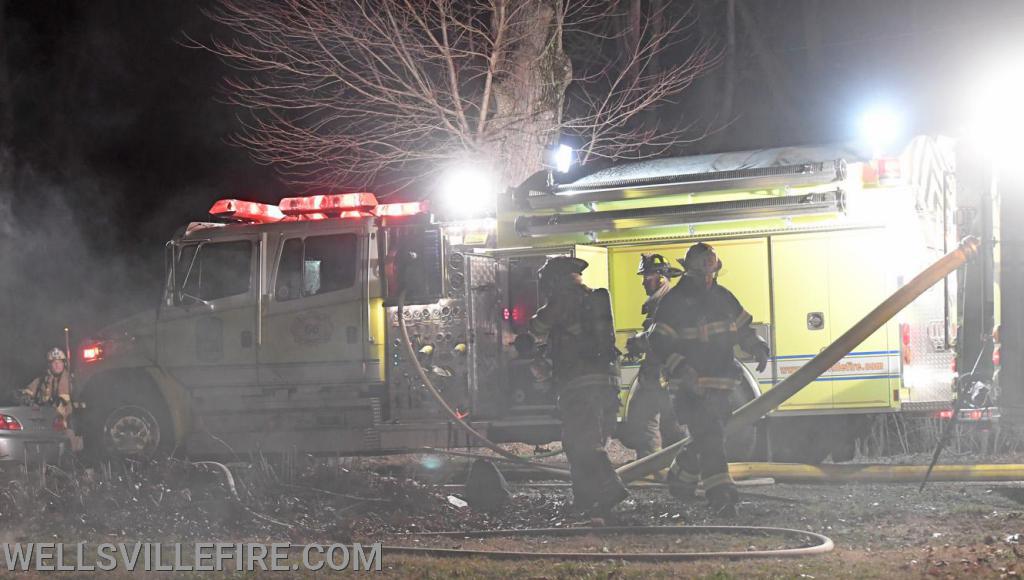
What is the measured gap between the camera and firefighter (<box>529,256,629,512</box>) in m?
7.66

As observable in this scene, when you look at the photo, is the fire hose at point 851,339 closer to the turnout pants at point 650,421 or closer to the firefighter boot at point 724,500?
the firefighter boot at point 724,500

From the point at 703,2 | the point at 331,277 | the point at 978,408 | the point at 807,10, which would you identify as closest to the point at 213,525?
the point at 331,277

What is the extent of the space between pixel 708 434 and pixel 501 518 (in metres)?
1.57

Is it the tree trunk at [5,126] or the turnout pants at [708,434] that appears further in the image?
the tree trunk at [5,126]

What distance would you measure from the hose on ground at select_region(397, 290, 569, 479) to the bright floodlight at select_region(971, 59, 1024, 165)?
4.23m

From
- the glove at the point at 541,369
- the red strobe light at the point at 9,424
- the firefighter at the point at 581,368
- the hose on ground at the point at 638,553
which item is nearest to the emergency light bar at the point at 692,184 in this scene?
the firefighter at the point at 581,368

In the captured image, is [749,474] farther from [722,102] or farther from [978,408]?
[722,102]

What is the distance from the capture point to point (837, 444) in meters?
9.23

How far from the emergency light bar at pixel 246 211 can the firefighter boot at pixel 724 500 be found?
17.3 ft

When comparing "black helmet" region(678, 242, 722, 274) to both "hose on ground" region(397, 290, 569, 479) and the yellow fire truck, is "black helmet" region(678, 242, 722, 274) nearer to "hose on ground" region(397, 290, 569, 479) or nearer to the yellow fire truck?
the yellow fire truck

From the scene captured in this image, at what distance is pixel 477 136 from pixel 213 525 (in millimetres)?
6950

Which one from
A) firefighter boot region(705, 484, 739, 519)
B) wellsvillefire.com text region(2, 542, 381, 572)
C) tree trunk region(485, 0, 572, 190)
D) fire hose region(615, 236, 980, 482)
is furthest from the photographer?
tree trunk region(485, 0, 572, 190)

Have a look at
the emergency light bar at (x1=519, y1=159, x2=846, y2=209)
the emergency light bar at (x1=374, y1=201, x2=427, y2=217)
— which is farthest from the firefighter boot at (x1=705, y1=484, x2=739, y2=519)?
the emergency light bar at (x1=374, y1=201, x2=427, y2=217)

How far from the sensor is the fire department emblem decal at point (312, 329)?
995cm
